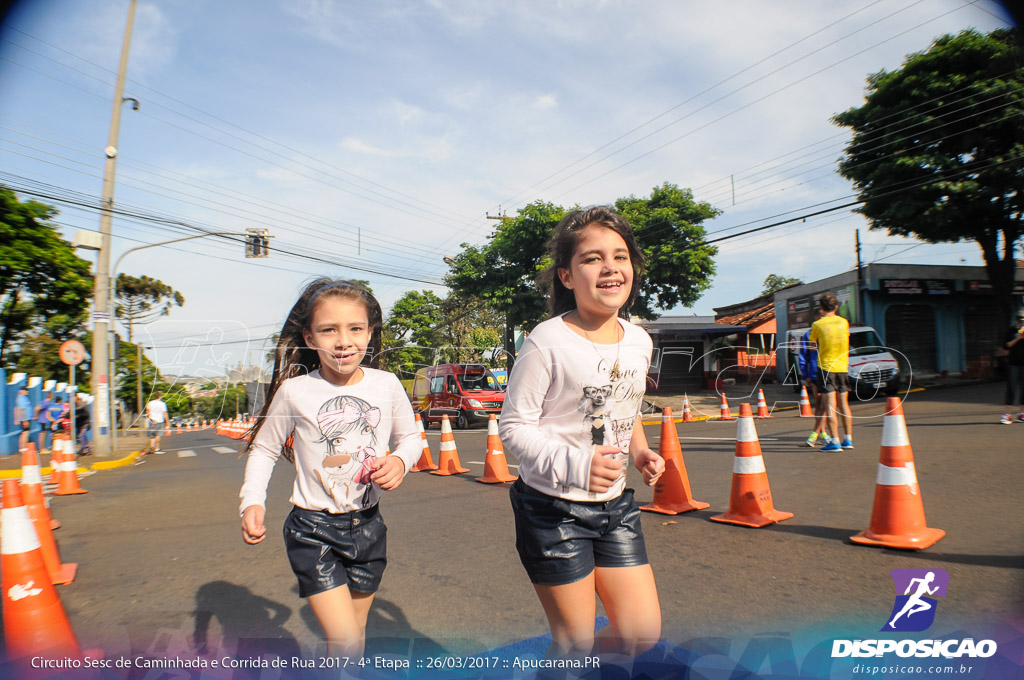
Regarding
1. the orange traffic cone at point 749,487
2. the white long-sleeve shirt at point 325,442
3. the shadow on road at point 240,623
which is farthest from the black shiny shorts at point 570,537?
the orange traffic cone at point 749,487

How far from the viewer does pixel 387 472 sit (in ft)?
7.14

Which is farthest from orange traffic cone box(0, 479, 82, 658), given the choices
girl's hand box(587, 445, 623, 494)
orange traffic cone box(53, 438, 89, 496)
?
orange traffic cone box(53, 438, 89, 496)

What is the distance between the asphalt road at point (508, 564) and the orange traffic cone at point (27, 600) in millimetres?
670

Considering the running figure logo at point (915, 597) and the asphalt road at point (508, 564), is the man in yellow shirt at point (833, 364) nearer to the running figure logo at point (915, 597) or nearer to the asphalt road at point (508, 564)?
the asphalt road at point (508, 564)

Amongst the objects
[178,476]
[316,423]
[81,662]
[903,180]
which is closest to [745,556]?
[316,423]

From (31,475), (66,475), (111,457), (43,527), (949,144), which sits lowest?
(111,457)

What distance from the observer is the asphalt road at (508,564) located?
3.05 metres

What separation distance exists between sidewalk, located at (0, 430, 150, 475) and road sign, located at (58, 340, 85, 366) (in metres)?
4.53

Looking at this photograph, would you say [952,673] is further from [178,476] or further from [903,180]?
[178,476]

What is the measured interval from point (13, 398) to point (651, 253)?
21735mm

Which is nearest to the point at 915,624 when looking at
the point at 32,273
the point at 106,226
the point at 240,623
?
the point at 240,623

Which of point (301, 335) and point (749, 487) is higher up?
point (301, 335)

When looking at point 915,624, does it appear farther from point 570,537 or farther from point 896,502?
point 570,537

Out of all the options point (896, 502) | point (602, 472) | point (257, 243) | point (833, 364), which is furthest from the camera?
point (833, 364)
